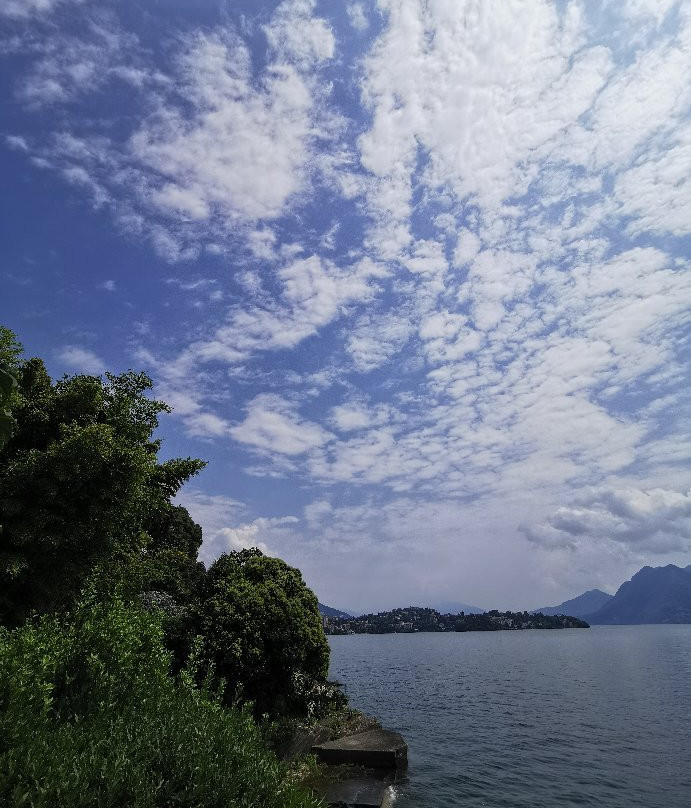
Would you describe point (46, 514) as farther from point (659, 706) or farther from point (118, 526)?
point (659, 706)

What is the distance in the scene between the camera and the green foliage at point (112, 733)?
6047 millimetres

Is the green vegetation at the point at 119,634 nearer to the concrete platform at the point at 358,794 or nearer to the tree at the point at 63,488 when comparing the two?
the tree at the point at 63,488

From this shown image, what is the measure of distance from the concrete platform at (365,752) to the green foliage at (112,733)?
10828 mm

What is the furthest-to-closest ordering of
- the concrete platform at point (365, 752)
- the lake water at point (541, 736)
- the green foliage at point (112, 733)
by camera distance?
the concrete platform at point (365, 752), the lake water at point (541, 736), the green foliage at point (112, 733)

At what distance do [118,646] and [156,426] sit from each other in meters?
11.9

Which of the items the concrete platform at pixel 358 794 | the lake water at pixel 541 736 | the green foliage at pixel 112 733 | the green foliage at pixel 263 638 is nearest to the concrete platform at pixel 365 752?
the lake water at pixel 541 736

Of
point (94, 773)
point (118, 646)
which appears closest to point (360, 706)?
point (118, 646)

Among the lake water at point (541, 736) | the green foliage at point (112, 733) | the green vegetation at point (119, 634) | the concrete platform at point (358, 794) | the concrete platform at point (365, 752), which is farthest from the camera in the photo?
the concrete platform at point (365, 752)

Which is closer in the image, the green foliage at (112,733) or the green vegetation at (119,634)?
the green foliage at (112,733)

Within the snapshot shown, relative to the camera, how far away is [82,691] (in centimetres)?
928

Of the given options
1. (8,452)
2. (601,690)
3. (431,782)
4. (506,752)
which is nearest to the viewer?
(8,452)

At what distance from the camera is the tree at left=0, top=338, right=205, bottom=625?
51.6ft

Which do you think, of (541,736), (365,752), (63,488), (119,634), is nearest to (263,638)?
(365,752)

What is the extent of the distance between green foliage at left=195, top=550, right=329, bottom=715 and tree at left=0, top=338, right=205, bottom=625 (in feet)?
16.9
